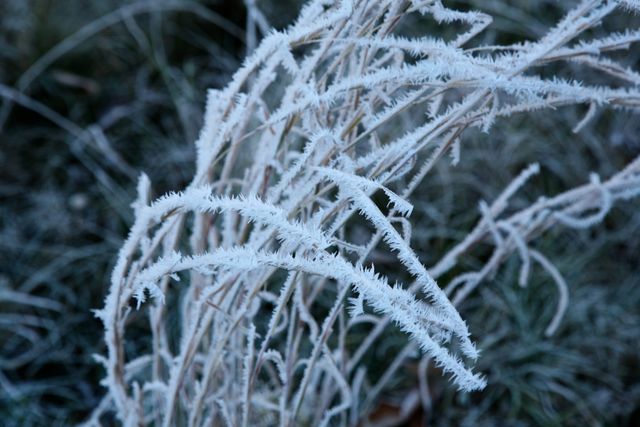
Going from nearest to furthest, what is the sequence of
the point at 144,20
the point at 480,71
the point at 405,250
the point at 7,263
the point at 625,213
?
the point at 405,250 < the point at 480,71 < the point at 7,263 < the point at 625,213 < the point at 144,20

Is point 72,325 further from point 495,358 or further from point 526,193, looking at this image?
point 526,193

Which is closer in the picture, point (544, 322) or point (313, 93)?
point (313, 93)

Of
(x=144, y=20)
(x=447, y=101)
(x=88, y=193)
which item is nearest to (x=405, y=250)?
(x=447, y=101)

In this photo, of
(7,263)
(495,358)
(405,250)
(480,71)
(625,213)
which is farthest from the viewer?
(625,213)

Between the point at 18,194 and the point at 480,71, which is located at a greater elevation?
the point at 18,194

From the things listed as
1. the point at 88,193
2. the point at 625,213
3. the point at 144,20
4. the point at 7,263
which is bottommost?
the point at 625,213

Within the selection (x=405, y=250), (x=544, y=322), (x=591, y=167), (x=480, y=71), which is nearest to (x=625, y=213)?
(x=591, y=167)

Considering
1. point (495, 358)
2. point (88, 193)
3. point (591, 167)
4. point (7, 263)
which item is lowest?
point (495, 358)

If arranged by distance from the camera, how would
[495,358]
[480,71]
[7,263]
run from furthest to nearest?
[7,263], [495,358], [480,71]

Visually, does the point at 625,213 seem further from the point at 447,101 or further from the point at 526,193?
the point at 447,101
